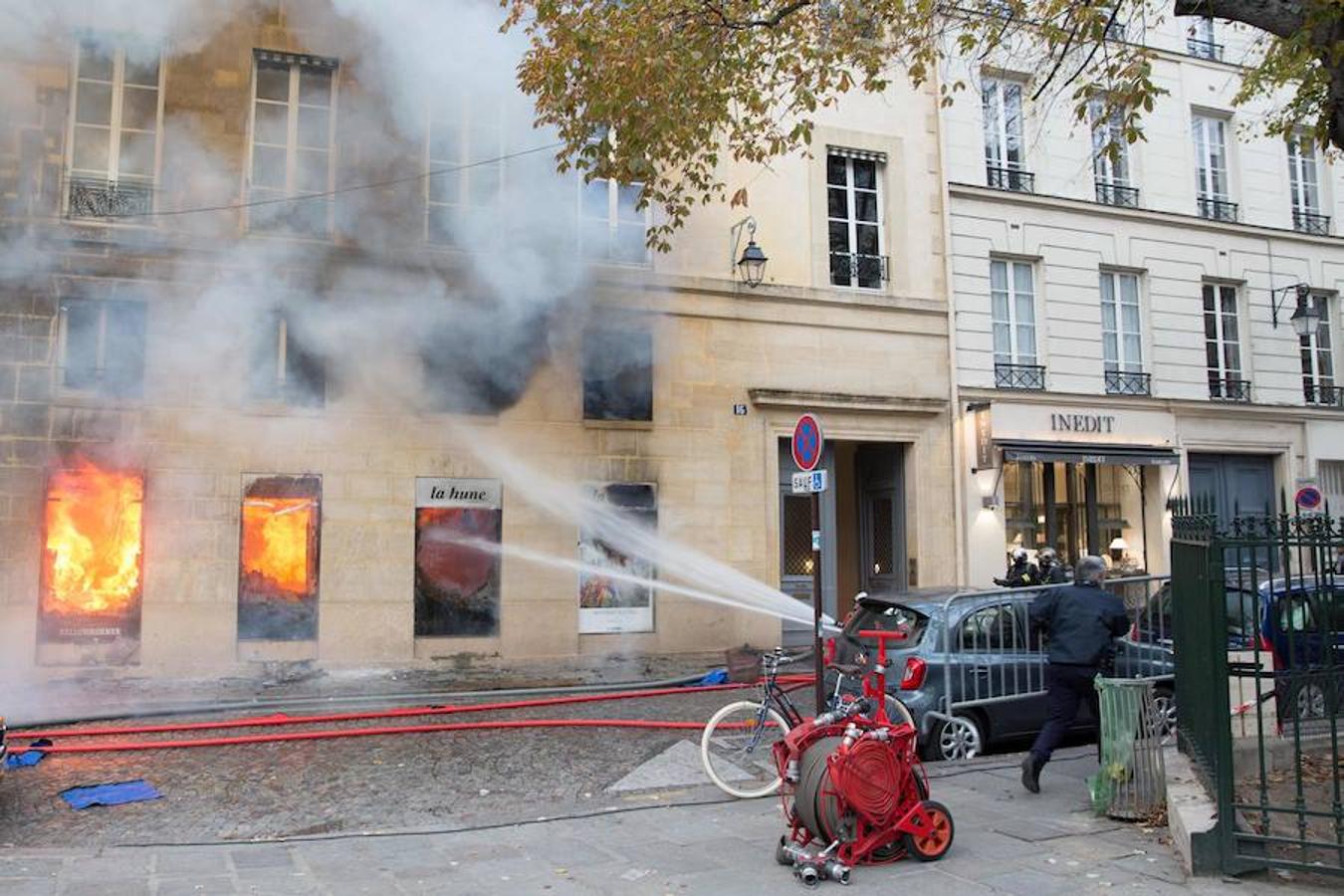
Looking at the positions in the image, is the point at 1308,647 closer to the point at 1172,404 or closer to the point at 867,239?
the point at 867,239

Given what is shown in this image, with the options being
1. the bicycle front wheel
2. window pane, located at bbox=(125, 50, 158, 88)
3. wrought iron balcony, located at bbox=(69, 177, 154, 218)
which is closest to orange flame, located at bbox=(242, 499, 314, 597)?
wrought iron balcony, located at bbox=(69, 177, 154, 218)

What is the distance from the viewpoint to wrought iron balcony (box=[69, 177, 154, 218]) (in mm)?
10172

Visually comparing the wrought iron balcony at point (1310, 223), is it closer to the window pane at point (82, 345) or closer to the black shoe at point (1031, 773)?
the black shoe at point (1031, 773)

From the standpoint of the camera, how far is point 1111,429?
14.3 meters

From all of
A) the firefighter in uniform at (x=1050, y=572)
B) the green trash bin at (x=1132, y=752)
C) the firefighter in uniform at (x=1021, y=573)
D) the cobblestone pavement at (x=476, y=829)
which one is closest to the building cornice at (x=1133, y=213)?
the firefighter in uniform at (x=1021, y=573)

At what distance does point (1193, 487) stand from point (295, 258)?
41.1 feet

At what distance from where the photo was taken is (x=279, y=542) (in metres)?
10.6

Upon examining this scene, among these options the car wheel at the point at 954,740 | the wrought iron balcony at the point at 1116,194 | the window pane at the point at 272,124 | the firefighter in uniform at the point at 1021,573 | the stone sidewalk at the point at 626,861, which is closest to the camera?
the stone sidewalk at the point at 626,861

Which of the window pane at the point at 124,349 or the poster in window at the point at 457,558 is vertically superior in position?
the window pane at the point at 124,349

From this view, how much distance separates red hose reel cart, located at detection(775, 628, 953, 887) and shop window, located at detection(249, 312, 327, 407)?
24.1ft

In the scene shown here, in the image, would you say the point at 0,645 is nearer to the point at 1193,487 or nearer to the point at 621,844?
the point at 621,844

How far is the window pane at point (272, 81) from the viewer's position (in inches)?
436

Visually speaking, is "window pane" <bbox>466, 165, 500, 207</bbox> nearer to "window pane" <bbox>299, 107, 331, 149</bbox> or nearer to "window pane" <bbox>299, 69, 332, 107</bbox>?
"window pane" <bbox>299, 107, 331, 149</bbox>

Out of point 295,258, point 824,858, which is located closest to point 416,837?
point 824,858
